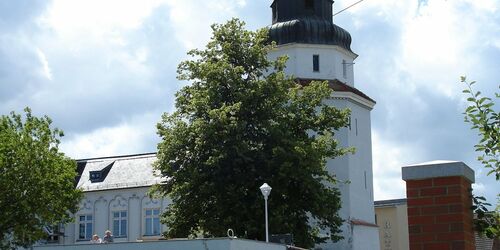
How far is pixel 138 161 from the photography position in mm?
61500

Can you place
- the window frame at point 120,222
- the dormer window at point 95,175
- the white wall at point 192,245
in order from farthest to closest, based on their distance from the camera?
the dormer window at point 95,175 < the window frame at point 120,222 < the white wall at point 192,245

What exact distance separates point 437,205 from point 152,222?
5140 cm

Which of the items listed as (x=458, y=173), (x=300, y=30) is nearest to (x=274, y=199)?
(x=300, y=30)

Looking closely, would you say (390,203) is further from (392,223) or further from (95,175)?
(95,175)

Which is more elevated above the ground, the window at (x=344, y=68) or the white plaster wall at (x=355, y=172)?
the window at (x=344, y=68)

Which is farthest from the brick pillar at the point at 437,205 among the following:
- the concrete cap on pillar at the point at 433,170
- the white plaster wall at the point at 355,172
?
the white plaster wall at the point at 355,172

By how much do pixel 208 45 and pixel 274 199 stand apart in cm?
820

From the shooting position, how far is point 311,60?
5531 centimetres

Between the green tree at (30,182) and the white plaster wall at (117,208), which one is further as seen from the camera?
the white plaster wall at (117,208)

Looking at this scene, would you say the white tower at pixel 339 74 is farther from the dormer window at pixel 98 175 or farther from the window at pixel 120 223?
the dormer window at pixel 98 175

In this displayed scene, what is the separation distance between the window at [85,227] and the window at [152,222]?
459 centimetres

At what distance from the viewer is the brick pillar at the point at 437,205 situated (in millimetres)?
7113

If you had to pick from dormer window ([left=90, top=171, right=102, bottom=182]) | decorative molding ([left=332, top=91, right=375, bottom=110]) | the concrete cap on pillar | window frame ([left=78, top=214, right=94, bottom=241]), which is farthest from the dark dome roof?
the concrete cap on pillar

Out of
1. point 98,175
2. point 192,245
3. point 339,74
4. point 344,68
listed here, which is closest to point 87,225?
point 98,175
